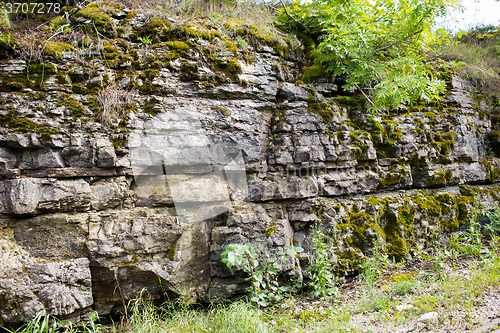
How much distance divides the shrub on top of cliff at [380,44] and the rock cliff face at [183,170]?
48 cm

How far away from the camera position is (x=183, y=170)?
14.0 feet

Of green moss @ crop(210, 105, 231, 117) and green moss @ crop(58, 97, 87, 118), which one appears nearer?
green moss @ crop(58, 97, 87, 118)

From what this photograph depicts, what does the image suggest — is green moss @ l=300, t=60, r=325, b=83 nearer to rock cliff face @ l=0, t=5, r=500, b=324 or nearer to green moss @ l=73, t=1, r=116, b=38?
rock cliff face @ l=0, t=5, r=500, b=324

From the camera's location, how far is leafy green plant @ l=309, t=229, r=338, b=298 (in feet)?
13.6

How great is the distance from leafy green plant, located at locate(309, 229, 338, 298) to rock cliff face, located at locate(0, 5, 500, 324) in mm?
212

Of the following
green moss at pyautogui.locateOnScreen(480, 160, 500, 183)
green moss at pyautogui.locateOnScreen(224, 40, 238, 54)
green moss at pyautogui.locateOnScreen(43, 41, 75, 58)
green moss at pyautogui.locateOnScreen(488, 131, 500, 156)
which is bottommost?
green moss at pyautogui.locateOnScreen(480, 160, 500, 183)

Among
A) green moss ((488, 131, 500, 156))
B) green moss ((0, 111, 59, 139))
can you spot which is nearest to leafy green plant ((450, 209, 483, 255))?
green moss ((488, 131, 500, 156))

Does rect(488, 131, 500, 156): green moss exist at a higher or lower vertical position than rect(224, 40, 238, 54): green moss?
lower

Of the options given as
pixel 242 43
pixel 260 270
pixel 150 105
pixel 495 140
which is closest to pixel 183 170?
pixel 150 105

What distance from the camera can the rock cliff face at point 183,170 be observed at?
3631mm

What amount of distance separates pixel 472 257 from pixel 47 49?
790 centimetres

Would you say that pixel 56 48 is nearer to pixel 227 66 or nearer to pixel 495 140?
pixel 227 66

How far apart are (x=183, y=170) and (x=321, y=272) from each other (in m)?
2.64

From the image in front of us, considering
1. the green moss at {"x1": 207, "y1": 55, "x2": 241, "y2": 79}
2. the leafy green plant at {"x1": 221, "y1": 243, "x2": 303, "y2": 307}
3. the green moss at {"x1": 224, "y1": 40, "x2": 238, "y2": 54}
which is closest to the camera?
the leafy green plant at {"x1": 221, "y1": 243, "x2": 303, "y2": 307}
